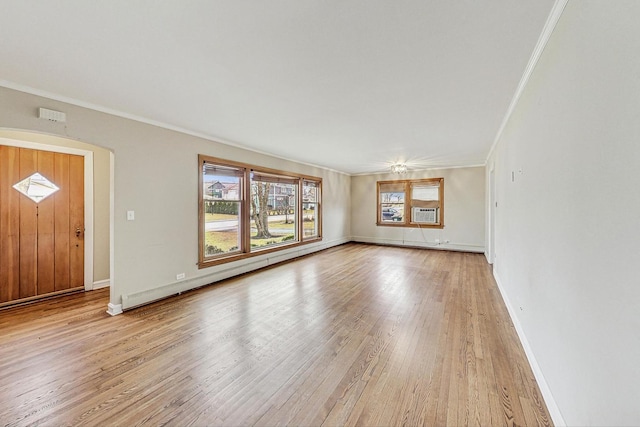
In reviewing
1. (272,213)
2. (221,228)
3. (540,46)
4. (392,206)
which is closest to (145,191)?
(221,228)

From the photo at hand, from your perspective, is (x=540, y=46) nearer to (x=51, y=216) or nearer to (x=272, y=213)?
(x=272, y=213)

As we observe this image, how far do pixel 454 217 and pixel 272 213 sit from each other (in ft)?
17.1

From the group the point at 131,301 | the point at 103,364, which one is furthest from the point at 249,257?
the point at 103,364

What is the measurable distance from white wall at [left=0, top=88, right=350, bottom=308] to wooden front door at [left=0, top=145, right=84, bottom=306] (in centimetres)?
150

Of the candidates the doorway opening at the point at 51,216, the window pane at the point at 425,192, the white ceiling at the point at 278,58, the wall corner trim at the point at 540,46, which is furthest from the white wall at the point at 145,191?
the window pane at the point at 425,192

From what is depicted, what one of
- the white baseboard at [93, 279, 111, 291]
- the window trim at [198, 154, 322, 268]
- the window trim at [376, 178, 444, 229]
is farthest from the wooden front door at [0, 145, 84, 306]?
the window trim at [376, 178, 444, 229]

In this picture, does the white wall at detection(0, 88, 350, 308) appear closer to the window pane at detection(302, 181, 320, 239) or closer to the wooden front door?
the wooden front door

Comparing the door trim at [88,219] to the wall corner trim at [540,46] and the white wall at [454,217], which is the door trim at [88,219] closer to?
the wall corner trim at [540,46]

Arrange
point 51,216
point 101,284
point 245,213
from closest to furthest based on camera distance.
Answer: point 51,216
point 101,284
point 245,213

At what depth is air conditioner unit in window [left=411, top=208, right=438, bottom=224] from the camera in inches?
314

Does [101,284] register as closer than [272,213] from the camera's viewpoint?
Yes

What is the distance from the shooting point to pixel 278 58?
211 cm

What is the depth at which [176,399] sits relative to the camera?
1.84 metres

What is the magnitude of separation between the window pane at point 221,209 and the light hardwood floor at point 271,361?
3.41ft
